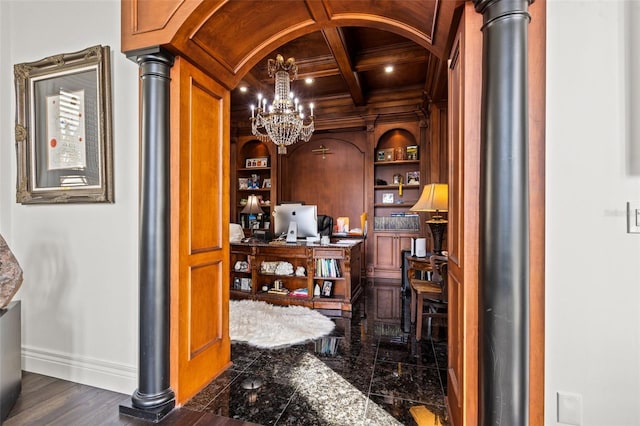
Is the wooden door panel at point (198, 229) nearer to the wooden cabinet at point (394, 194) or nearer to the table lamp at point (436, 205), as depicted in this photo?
the table lamp at point (436, 205)

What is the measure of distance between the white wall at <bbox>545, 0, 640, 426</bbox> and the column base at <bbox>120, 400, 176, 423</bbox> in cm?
189

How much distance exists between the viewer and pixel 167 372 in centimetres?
174

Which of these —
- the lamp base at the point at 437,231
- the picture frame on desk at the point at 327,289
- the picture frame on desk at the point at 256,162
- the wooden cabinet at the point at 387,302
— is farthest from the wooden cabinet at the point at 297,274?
the picture frame on desk at the point at 256,162

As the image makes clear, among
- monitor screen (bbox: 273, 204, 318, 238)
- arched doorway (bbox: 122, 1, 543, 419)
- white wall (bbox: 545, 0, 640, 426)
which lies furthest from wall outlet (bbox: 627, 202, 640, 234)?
monitor screen (bbox: 273, 204, 318, 238)

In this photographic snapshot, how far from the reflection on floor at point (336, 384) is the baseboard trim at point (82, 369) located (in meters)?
0.49

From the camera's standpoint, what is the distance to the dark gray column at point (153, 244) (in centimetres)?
169

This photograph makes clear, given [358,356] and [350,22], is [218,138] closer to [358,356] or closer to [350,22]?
[350,22]

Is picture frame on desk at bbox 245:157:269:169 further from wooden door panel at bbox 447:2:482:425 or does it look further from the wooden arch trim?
wooden door panel at bbox 447:2:482:425

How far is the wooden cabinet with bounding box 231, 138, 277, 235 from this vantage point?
21.3ft

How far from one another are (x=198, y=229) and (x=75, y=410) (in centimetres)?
127

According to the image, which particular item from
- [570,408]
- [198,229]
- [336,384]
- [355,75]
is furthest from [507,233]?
[355,75]

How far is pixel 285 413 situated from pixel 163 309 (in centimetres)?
93

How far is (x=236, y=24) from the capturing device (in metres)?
1.83

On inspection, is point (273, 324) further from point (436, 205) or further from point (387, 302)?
point (436, 205)
